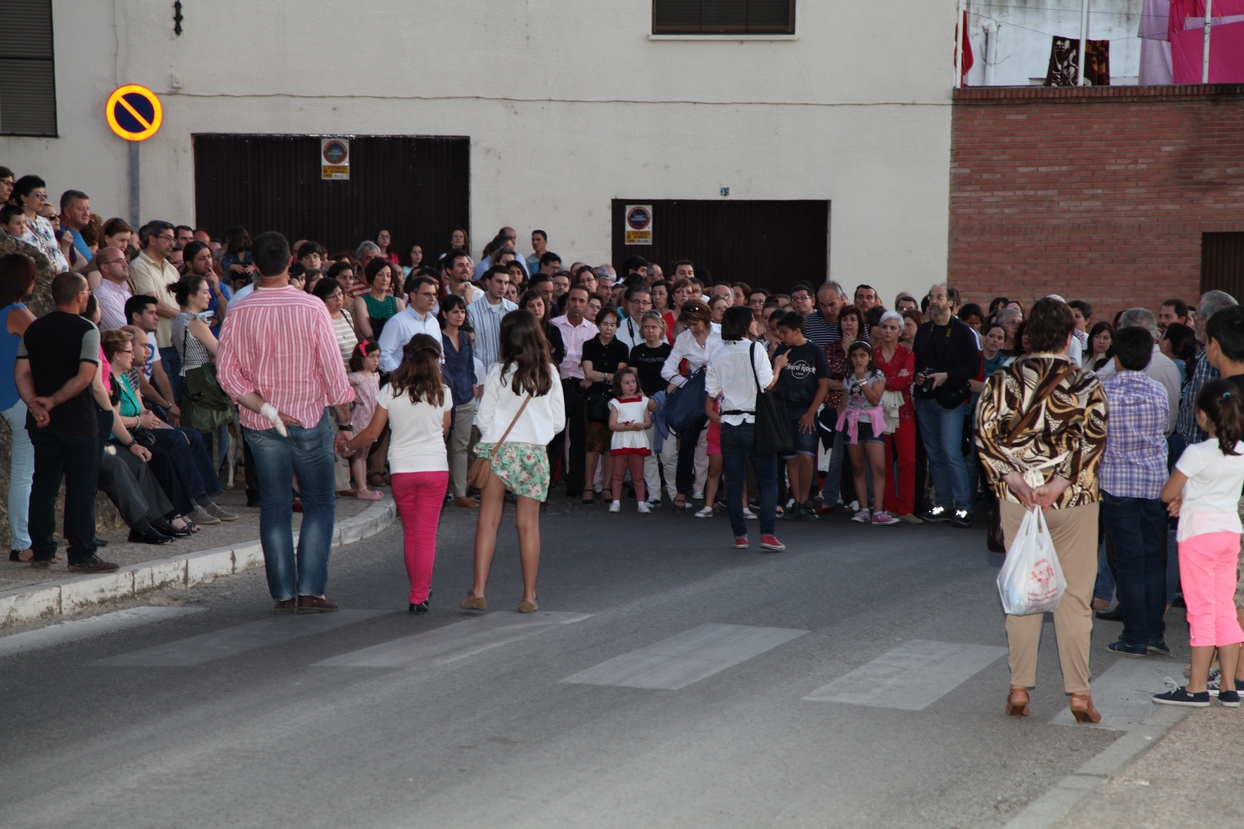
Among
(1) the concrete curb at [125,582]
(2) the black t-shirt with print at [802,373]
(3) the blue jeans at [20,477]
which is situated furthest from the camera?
(2) the black t-shirt with print at [802,373]

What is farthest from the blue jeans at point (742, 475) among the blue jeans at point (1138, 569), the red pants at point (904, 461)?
the blue jeans at point (1138, 569)

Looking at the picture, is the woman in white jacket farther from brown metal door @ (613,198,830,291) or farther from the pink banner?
the pink banner

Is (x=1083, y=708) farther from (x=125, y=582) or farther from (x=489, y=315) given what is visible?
(x=489, y=315)

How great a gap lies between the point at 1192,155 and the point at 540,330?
49.8 feet

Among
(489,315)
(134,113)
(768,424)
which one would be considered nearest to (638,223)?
(489,315)

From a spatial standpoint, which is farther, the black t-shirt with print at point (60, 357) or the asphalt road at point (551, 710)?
the black t-shirt with print at point (60, 357)

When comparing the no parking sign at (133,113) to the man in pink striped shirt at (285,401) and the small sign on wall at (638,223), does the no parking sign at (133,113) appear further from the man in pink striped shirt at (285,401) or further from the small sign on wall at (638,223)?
the man in pink striped shirt at (285,401)

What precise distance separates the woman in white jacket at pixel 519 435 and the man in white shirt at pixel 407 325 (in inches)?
179

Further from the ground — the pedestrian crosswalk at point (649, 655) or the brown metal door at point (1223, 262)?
the brown metal door at point (1223, 262)

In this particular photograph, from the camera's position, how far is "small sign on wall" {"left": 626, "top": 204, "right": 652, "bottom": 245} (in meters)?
21.5

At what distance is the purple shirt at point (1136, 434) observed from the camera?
306 inches

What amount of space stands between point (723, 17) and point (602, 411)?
9.69 meters

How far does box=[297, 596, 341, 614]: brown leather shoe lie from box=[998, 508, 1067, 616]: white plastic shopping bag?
4386mm

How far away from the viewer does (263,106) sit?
2098cm
